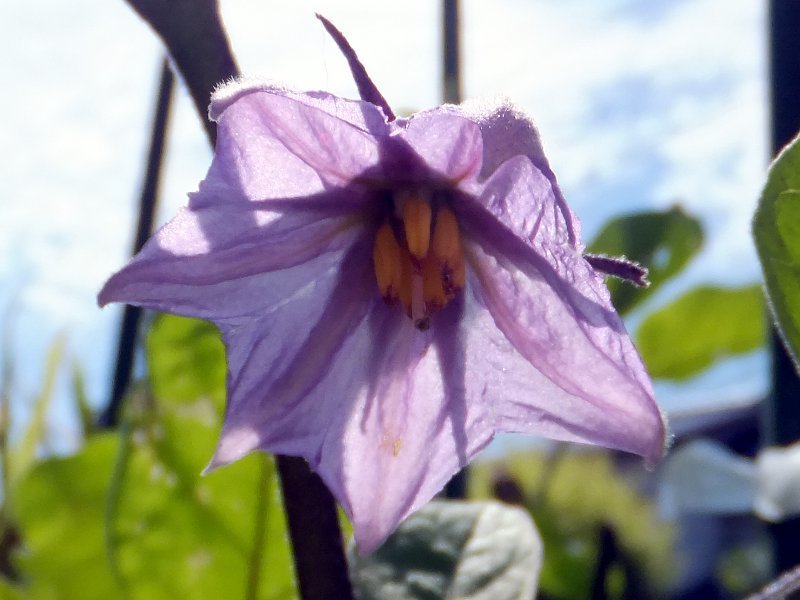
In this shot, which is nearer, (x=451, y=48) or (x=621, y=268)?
(x=621, y=268)

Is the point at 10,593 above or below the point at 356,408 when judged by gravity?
below

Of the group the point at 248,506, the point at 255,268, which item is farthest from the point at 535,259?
the point at 248,506

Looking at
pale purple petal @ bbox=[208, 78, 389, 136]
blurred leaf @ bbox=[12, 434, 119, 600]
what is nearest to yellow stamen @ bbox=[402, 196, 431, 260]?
pale purple petal @ bbox=[208, 78, 389, 136]

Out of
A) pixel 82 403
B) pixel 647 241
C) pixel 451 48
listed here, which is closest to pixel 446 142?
pixel 451 48

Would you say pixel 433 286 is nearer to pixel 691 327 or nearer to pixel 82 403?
pixel 82 403

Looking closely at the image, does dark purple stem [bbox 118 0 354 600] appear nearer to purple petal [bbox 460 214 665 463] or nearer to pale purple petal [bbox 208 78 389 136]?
pale purple petal [bbox 208 78 389 136]

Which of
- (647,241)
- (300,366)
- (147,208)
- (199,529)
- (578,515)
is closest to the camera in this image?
(300,366)

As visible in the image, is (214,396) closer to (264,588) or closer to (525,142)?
(264,588)

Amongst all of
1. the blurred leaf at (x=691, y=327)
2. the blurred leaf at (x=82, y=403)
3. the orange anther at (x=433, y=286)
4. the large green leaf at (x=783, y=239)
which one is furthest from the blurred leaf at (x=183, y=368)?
the blurred leaf at (x=691, y=327)
